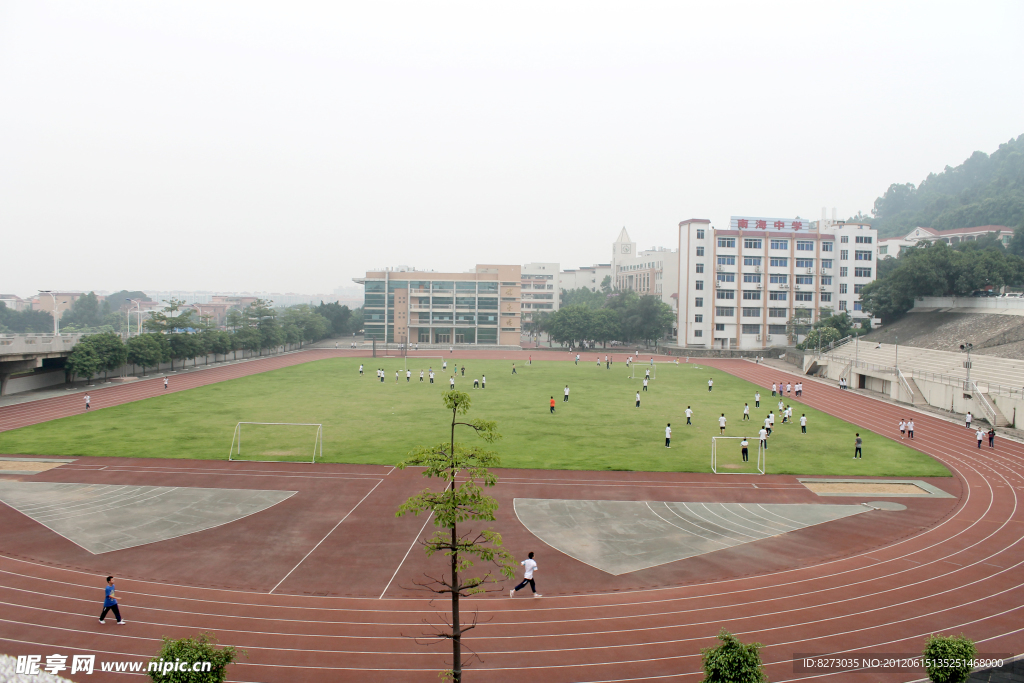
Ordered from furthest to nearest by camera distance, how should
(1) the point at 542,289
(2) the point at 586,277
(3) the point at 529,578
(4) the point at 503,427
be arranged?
(2) the point at 586,277, (1) the point at 542,289, (4) the point at 503,427, (3) the point at 529,578

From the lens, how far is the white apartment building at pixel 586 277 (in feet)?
491


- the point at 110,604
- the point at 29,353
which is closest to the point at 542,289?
the point at 29,353

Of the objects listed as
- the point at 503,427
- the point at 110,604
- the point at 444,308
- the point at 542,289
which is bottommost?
the point at 110,604

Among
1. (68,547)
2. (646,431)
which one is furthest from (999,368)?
(68,547)

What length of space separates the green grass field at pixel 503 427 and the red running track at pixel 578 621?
31.1 ft

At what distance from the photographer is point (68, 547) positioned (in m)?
15.0

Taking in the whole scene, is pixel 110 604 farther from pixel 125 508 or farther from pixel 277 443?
pixel 277 443

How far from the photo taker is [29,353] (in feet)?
129

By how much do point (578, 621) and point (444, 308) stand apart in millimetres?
90281

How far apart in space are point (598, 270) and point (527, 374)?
100454 millimetres

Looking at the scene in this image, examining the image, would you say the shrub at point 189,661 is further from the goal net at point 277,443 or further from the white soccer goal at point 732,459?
the white soccer goal at point 732,459

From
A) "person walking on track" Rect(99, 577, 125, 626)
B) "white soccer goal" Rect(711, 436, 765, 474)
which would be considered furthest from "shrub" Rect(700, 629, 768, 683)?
"white soccer goal" Rect(711, 436, 765, 474)

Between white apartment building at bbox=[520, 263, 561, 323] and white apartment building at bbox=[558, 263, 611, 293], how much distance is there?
33.4 feet

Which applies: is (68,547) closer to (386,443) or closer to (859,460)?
(386,443)
